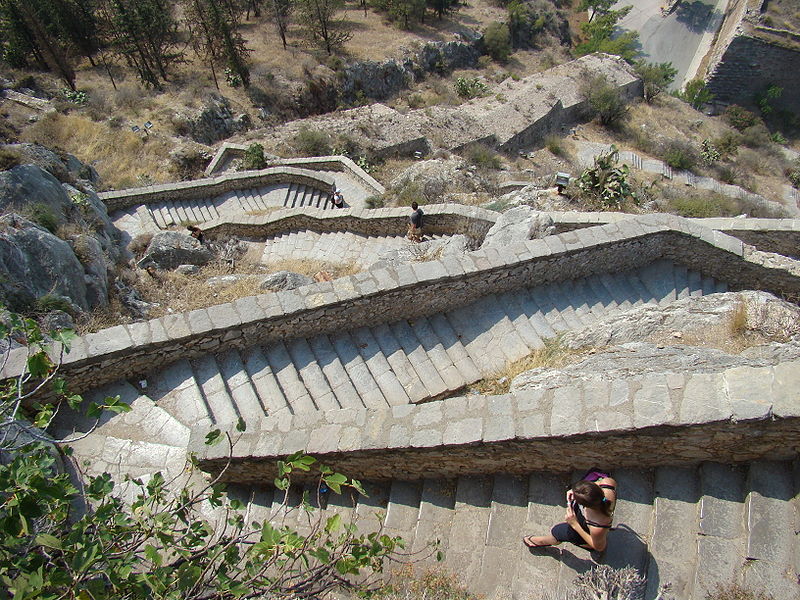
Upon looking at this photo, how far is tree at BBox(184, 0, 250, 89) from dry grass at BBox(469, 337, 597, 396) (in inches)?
865

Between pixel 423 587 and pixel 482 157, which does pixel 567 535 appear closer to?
pixel 423 587

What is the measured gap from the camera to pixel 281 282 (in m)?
8.47

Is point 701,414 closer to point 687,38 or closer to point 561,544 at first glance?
point 561,544

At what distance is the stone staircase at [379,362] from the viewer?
18.5 feet

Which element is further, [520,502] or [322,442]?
[322,442]

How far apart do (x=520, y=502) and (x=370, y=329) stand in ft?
10.8

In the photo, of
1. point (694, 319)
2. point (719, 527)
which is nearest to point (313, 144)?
point (694, 319)

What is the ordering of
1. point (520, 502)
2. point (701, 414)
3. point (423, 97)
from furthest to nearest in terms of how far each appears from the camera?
point (423, 97) → point (520, 502) → point (701, 414)

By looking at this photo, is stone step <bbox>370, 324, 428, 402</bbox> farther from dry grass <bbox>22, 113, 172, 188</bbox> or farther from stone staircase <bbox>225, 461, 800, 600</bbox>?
dry grass <bbox>22, 113, 172, 188</bbox>

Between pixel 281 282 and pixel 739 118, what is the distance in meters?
35.1

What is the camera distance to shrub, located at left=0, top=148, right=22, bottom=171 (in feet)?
30.6

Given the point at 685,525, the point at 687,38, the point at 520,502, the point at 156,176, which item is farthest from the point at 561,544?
the point at 687,38

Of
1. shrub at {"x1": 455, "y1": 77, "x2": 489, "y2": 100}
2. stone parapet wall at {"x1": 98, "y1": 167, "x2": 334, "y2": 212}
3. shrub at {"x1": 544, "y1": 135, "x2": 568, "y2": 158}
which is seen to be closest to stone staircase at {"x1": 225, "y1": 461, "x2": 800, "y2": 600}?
stone parapet wall at {"x1": 98, "y1": 167, "x2": 334, "y2": 212}

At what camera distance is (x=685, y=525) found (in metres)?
3.42
